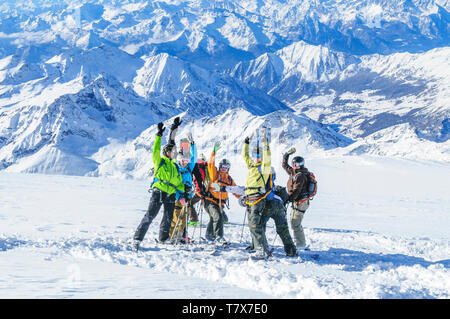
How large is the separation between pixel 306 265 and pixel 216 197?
10.5 feet

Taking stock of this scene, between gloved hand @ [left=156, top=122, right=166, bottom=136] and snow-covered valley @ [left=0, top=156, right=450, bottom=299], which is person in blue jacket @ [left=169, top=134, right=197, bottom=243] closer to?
snow-covered valley @ [left=0, top=156, right=450, bottom=299]

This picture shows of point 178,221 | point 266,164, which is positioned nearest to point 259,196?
point 266,164

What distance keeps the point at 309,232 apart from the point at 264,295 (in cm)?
769

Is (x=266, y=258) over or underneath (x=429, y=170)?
underneath

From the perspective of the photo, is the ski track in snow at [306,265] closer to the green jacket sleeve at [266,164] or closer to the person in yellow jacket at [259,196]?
the person in yellow jacket at [259,196]

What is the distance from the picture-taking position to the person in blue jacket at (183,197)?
33.3 feet

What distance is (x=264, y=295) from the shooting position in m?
6.16

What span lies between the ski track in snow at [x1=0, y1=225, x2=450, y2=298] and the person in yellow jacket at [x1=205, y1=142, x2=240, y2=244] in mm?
699

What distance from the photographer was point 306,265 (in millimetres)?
8836

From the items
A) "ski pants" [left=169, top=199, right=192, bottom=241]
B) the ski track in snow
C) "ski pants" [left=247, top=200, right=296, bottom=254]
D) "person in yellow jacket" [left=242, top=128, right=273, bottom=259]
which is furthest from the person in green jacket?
"ski pants" [left=247, top=200, right=296, bottom=254]

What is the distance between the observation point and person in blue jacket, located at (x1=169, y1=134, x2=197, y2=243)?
10156 mm

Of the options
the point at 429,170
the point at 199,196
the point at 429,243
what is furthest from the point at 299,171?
the point at 429,170

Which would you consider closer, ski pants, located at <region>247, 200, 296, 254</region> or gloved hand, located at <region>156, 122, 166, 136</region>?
ski pants, located at <region>247, 200, 296, 254</region>

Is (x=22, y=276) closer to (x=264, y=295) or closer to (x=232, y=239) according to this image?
(x=264, y=295)
